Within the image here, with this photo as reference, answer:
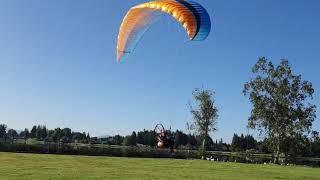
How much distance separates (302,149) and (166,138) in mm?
42444

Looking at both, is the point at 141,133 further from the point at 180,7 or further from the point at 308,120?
the point at 180,7

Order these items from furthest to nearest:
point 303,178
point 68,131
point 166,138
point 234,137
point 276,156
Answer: point 68,131, point 234,137, point 276,156, point 303,178, point 166,138

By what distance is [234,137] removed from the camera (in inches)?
5610

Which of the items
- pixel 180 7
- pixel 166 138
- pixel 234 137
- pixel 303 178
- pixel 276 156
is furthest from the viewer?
pixel 234 137

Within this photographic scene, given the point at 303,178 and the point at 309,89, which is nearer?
the point at 303,178

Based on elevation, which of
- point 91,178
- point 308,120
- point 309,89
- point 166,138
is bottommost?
point 91,178

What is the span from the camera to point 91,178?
23250 mm

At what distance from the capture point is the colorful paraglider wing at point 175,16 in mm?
21688

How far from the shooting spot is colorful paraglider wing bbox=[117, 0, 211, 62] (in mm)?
21688

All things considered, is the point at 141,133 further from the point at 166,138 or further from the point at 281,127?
the point at 166,138

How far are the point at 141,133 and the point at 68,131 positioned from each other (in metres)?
49.9

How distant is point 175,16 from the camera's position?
72.0 ft

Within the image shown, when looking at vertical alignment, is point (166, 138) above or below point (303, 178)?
above

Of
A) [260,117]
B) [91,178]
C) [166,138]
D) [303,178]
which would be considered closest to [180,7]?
[166,138]
